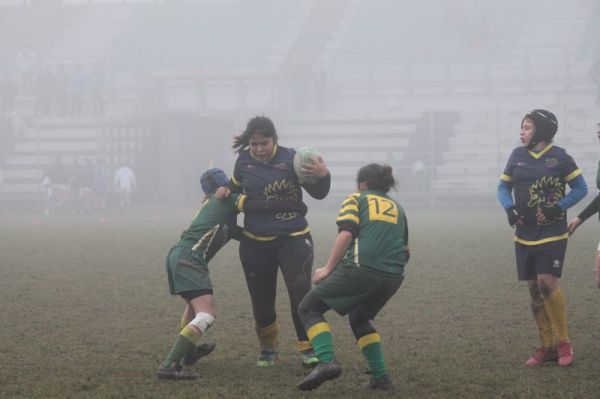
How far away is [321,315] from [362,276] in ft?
1.27

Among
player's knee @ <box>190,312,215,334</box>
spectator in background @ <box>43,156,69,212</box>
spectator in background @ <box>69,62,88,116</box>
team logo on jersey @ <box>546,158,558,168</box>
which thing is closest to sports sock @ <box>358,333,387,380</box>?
player's knee @ <box>190,312,215,334</box>

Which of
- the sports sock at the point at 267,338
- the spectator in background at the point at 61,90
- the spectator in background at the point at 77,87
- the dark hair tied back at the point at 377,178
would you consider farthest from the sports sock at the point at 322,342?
the spectator in background at the point at 61,90

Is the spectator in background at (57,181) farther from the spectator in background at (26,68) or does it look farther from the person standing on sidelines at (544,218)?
the person standing on sidelines at (544,218)

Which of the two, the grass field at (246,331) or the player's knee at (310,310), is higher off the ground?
the player's knee at (310,310)

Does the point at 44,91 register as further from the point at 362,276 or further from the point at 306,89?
the point at 362,276

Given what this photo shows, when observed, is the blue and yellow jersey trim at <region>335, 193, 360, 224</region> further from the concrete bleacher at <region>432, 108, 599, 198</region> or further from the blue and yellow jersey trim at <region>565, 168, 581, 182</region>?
the concrete bleacher at <region>432, 108, 599, 198</region>

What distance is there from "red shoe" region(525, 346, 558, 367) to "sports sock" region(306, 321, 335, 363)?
5.57 ft

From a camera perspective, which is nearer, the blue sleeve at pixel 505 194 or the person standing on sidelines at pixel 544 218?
the person standing on sidelines at pixel 544 218

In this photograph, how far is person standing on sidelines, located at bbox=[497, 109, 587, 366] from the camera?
22.6 ft

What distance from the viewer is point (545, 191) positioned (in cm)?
702

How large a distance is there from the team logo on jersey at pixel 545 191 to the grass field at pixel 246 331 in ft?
3.79

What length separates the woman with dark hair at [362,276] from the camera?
5941 mm

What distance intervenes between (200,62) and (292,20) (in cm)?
656

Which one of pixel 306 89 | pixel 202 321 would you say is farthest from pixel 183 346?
pixel 306 89
